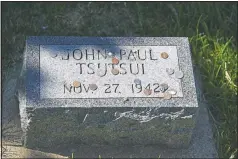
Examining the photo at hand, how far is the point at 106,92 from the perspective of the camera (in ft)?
11.6

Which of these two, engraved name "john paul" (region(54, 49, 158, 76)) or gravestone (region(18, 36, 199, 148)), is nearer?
gravestone (region(18, 36, 199, 148))

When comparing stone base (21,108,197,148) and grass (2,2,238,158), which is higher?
grass (2,2,238,158)

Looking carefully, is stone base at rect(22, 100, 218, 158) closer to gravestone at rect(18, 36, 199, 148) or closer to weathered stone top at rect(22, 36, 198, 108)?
gravestone at rect(18, 36, 199, 148)

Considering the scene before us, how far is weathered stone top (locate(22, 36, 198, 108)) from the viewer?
3529 millimetres

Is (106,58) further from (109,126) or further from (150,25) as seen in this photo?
(150,25)

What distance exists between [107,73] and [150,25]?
1111 millimetres

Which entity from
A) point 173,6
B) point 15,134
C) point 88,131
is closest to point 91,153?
point 88,131

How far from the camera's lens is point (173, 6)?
4738 millimetres

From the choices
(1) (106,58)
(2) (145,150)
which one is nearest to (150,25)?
(1) (106,58)

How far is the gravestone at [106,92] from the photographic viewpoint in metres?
3.53

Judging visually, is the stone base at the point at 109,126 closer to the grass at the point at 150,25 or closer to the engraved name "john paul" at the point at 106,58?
the engraved name "john paul" at the point at 106,58

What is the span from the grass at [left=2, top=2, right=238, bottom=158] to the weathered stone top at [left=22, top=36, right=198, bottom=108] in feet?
1.90

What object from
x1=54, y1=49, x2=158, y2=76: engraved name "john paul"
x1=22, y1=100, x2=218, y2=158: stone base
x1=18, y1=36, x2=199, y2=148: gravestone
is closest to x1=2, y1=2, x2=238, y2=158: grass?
x1=22, y1=100, x2=218, y2=158: stone base

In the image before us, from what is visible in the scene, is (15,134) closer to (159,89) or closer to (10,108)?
(10,108)
